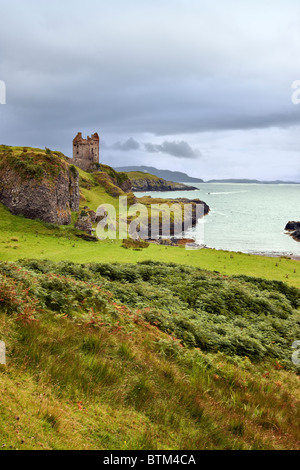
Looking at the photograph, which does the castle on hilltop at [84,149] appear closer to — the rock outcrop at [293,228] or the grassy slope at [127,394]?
the rock outcrop at [293,228]

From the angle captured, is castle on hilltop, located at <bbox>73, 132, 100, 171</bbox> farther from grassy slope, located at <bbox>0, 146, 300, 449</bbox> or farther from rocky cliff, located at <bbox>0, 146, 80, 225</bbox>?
grassy slope, located at <bbox>0, 146, 300, 449</bbox>

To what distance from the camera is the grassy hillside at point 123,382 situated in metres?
4.75

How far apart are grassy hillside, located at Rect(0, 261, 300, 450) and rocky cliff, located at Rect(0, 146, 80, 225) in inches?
1415

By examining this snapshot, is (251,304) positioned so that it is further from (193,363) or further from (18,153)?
(18,153)

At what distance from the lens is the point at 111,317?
1021cm

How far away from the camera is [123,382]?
6.20 m

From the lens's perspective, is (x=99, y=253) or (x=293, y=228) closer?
(x=99, y=253)

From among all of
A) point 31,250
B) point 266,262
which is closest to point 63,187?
point 31,250

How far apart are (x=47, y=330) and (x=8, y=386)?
227cm

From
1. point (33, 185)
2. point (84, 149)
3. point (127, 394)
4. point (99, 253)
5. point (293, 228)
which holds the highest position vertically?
point (84, 149)

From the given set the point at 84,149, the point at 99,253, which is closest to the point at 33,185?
the point at 99,253

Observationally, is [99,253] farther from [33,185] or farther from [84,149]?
[84,149]

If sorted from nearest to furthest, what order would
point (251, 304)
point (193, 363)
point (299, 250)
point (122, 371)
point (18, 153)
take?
1. point (122, 371)
2. point (193, 363)
3. point (251, 304)
4. point (18, 153)
5. point (299, 250)

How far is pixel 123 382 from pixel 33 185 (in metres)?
45.0
